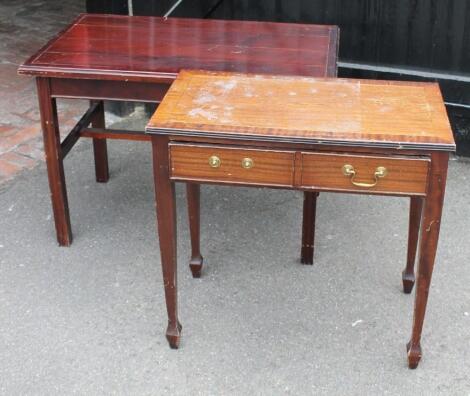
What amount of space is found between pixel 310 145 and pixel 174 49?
1134 mm

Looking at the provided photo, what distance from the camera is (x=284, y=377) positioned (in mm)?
2723

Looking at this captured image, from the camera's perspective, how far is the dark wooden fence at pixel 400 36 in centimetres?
414

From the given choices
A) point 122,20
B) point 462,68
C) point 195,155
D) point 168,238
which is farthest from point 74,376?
point 462,68

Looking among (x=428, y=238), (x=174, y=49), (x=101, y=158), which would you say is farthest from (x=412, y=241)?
(x=101, y=158)

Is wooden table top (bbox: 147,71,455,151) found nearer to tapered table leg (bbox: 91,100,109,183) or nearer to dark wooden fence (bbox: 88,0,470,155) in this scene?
tapered table leg (bbox: 91,100,109,183)

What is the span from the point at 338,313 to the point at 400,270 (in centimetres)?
44

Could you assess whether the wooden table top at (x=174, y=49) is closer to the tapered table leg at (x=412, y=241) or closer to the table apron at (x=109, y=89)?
the table apron at (x=109, y=89)

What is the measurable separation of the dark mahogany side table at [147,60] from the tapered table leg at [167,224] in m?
0.49

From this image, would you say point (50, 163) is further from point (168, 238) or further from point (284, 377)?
point (284, 377)

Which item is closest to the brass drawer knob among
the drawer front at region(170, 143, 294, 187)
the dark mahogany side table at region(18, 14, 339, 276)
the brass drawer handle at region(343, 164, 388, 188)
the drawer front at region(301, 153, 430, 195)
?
the drawer front at region(170, 143, 294, 187)

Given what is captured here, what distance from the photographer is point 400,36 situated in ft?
14.0

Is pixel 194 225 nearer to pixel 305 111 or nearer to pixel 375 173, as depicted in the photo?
pixel 305 111

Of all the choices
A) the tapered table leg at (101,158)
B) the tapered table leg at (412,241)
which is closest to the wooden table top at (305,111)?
the tapered table leg at (412,241)

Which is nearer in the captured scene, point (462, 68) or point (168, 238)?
point (168, 238)
